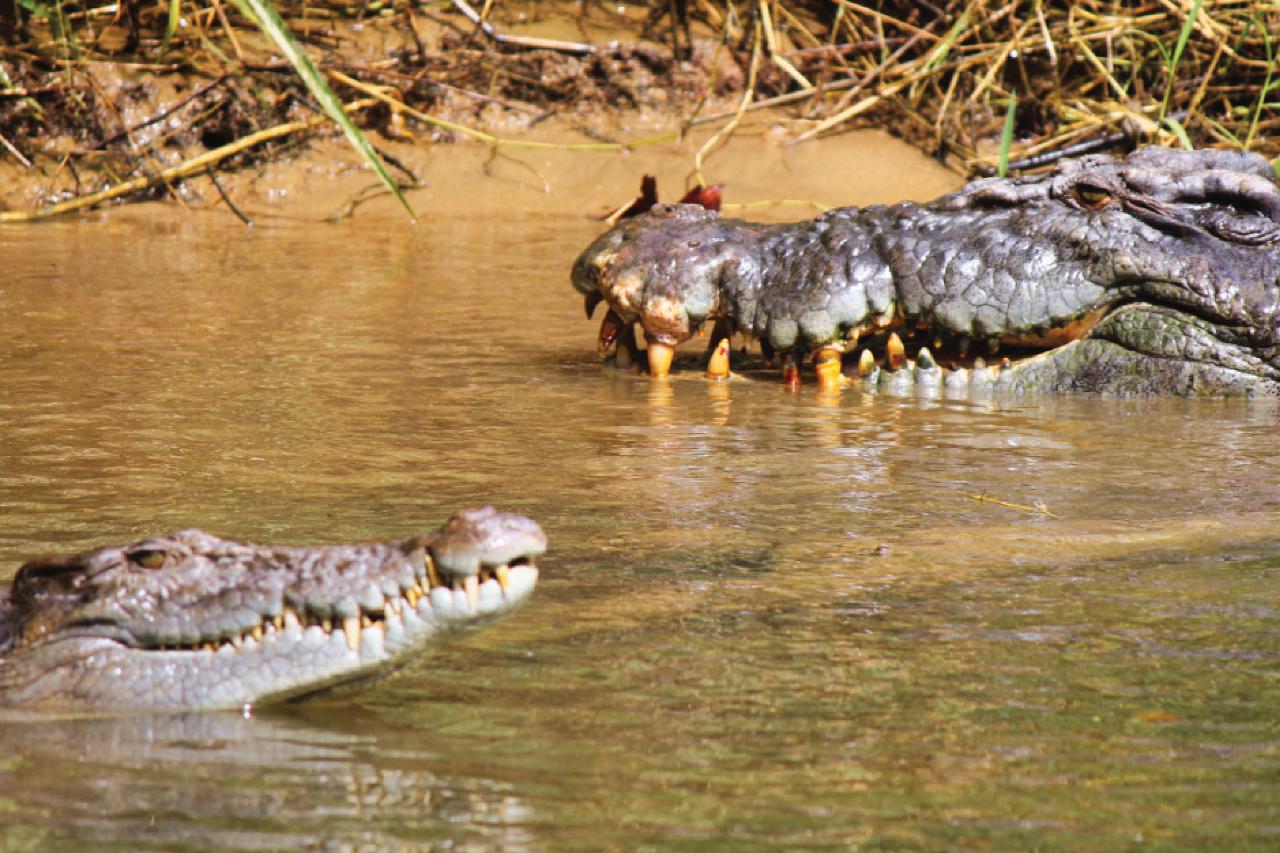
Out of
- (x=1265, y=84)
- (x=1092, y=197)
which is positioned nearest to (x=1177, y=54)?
(x=1265, y=84)

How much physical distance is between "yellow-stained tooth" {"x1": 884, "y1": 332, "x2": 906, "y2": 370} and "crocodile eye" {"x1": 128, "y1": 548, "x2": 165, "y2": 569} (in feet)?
11.0

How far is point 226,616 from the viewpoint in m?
2.83

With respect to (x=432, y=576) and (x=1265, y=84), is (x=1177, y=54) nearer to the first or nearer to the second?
(x=1265, y=84)

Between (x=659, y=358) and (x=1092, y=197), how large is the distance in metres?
1.57

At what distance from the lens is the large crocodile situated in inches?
219

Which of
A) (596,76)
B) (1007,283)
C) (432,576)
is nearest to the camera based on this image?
(432,576)

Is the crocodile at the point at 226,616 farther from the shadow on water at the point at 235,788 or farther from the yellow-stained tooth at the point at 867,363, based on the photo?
the yellow-stained tooth at the point at 867,363

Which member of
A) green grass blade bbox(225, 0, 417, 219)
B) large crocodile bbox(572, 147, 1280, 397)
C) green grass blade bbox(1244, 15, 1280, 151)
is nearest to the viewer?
green grass blade bbox(225, 0, 417, 219)

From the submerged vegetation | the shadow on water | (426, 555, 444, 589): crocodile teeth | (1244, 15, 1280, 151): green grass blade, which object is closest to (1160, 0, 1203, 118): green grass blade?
the submerged vegetation

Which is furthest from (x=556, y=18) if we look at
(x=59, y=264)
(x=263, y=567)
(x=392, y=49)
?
(x=263, y=567)

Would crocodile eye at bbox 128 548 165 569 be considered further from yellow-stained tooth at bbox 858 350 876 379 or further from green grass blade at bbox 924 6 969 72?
green grass blade at bbox 924 6 969 72

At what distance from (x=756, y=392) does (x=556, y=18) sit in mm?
6114

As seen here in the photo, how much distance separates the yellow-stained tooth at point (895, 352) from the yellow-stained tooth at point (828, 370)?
181 mm

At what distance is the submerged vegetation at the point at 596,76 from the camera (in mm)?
10117
